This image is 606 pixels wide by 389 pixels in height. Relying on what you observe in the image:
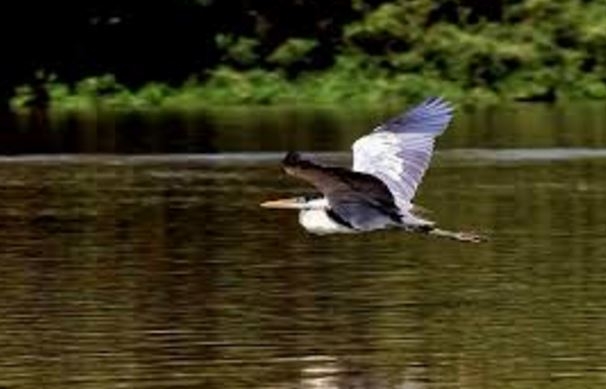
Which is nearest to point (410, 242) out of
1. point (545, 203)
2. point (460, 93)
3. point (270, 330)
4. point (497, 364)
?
point (545, 203)

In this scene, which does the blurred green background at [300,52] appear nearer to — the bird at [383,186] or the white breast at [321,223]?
the bird at [383,186]

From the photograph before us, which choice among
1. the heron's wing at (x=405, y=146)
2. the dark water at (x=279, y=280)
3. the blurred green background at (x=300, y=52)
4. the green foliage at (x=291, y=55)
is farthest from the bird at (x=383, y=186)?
the green foliage at (x=291, y=55)

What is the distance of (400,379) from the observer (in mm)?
15180

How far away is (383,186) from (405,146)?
1.32 m

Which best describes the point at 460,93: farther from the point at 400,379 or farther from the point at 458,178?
the point at 400,379

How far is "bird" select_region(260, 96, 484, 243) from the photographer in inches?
613

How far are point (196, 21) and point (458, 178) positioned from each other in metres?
26.1

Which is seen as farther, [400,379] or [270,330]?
[270,330]

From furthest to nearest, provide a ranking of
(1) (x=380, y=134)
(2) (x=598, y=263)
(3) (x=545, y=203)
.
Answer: (3) (x=545, y=203)
(2) (x=598, y=263)
(1) (x=380, y=134)

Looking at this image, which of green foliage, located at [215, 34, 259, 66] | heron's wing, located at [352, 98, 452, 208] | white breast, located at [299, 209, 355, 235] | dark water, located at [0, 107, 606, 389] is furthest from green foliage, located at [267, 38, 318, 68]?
white breast, located at [299, 209, 355, 235]

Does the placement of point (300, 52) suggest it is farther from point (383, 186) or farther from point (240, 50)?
point (383, 186)

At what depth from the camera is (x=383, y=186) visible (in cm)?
1519

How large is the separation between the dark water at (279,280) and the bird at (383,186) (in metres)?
0.83

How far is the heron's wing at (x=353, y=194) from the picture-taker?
47.4ft
